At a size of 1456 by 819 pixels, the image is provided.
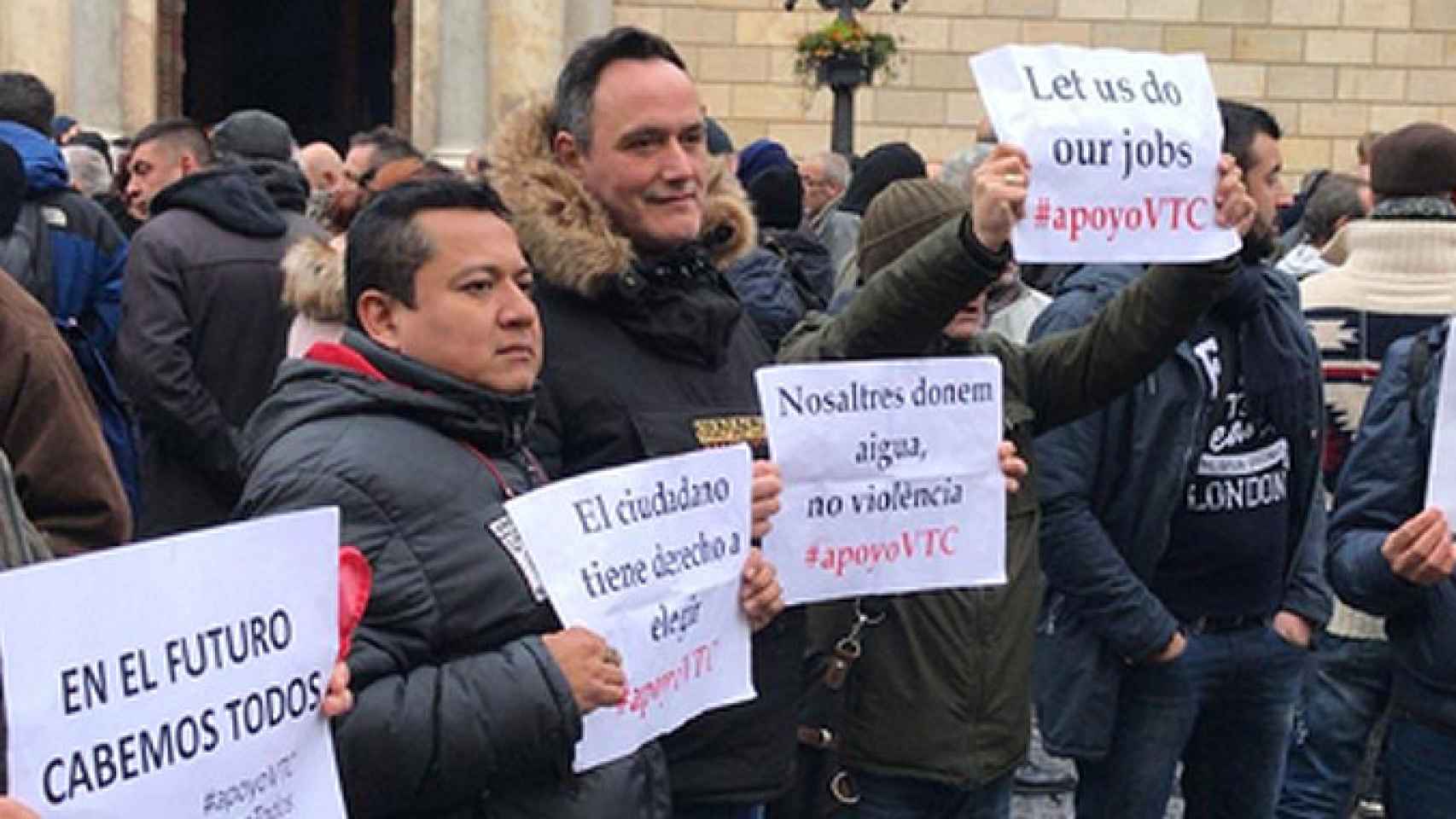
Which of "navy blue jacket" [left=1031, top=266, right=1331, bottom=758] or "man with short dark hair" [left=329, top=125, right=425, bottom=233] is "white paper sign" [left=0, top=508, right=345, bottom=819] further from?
"man with short dark hair" [left=329, top=125, right=425, bottom=233]

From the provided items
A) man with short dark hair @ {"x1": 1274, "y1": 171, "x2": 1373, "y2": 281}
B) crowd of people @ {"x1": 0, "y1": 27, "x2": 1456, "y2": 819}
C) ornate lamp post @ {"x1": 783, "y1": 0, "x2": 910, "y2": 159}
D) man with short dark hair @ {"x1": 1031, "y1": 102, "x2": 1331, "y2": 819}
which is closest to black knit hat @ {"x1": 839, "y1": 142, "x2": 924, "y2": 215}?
man with short dark hair @ {"x1": 1274, "y1": 171, "x2": 1373, "y2": 281}

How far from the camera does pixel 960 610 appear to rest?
3830 mm

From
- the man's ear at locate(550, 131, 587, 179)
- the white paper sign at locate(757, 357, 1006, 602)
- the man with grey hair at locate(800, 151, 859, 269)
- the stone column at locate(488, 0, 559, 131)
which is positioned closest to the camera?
the man's ear at locate(550, 131, 587, 179)

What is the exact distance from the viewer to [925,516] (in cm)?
363

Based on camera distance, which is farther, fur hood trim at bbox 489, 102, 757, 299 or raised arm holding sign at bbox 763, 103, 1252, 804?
raised arm holding sign at bbox 763, 103, 1252, 804

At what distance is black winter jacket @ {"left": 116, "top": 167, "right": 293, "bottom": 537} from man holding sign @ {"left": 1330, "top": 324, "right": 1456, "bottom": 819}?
302 cm

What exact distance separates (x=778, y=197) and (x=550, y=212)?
13.5 ft

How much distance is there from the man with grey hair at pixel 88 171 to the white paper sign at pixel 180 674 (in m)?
5.95

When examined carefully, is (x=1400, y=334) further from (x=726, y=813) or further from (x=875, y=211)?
(x=726, y=813)

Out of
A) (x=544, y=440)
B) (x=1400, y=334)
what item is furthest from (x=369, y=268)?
(x=1400, y=334)

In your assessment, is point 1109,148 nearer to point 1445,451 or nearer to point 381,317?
point 1445,451

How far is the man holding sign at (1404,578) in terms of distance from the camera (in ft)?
12.5

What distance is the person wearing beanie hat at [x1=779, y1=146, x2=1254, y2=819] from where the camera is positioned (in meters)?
3.75

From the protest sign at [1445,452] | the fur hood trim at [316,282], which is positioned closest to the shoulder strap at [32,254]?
the fur hood trim at [316,282]
